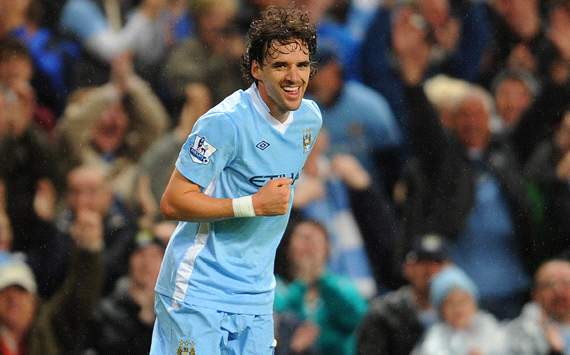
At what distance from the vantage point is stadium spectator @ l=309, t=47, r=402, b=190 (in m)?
5.91

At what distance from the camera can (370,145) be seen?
5922 millimetres

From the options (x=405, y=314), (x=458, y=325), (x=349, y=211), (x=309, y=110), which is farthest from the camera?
(x=349, y=211)

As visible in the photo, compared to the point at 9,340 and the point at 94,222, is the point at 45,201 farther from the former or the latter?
the point at 9,340

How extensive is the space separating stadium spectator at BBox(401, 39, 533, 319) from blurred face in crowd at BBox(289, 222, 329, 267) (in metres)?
0.56

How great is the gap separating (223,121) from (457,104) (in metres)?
3.13

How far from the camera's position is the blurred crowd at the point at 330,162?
5793 millimetres

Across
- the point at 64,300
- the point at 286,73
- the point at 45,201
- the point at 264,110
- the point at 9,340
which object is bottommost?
the point at 9,340

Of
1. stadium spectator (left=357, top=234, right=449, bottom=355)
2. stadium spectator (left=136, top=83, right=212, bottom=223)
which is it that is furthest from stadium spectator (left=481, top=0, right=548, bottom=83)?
stadium spectator (left=136, top=83, right=212, bottom=223)

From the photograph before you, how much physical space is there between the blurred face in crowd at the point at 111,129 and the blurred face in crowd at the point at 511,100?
2.27 m

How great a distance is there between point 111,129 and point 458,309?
2338 mm

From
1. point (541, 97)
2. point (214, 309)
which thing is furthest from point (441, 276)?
point (214, 309)

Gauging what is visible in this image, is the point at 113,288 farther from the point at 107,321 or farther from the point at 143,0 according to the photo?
the point at 143,0

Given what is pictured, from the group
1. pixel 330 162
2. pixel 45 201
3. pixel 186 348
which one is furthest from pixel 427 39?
pixel 186 348

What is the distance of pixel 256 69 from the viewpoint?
10.7 ft
